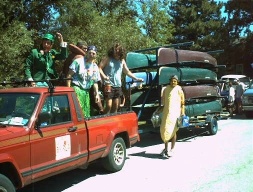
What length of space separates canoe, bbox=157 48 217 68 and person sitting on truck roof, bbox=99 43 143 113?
9.59 feet

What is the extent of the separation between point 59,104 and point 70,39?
10193 mm

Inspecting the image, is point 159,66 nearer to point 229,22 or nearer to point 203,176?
point 203,176

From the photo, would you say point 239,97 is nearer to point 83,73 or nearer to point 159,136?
point 159,136

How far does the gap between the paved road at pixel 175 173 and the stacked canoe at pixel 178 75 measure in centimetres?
166

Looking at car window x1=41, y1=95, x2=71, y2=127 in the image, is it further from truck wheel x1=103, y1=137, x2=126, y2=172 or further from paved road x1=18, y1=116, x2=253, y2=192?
truck wheel x1=103, y1=137, x2=126, y2=172

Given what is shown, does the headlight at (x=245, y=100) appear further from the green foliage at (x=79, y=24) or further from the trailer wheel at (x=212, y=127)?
the trailer wheel at (x=212, y=127)

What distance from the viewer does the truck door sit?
16.8 feet

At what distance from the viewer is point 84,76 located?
708 cm

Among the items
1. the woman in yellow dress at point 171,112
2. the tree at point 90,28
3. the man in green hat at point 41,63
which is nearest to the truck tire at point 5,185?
the man in green hat at point 41,63

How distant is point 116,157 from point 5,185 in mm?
2973

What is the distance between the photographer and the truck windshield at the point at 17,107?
5.14 meters

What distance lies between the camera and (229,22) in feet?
130

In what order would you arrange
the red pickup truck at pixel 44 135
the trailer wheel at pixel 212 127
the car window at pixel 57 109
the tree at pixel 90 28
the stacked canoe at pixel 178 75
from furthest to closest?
1. the tree at pixel 90 28
2. the trailer wheel at pixel 212 127
3. the stacked canoe at pixel 178 75
4. the car window at pixel 57 109
5. the red pickup truck at pixel 44 135

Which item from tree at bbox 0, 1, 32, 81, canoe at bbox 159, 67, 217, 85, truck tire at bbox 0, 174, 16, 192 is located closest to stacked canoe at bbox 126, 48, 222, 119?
canoe at bbox 159, 67, 217, 85
